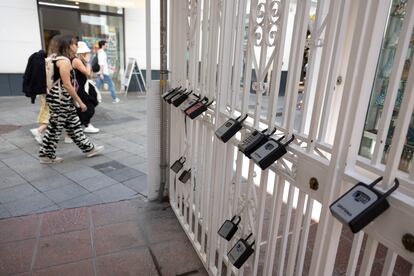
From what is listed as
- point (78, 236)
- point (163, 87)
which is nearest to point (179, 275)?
point (78, 236)

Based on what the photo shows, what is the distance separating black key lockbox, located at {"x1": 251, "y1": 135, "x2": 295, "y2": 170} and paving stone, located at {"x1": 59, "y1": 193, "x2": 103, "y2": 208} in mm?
2371

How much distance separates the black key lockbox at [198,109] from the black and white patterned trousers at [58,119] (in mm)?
2384

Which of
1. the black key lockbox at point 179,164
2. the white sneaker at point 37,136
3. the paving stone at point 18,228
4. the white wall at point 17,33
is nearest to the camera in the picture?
the paving stone at point 18,228

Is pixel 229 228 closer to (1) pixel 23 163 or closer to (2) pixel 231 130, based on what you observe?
(2) pixel 231 130

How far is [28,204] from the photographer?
306 cm

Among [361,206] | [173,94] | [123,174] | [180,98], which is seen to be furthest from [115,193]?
[361,206]

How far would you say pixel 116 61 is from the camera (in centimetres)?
972

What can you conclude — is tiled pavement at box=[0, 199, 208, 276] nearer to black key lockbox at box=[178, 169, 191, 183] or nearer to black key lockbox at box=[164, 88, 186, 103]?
black key lockbox at box=[178, 169, 191, 183]

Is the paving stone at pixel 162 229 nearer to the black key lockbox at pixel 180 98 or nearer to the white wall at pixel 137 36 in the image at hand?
the black key lockbox at pixel 180 98

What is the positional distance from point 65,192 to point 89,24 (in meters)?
7.32

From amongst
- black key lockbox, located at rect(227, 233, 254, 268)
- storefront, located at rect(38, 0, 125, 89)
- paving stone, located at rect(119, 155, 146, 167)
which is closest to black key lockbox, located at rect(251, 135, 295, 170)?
black key lockbox, located at rect(227, 233, 254, 268)

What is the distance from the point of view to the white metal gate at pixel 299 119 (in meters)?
0.92

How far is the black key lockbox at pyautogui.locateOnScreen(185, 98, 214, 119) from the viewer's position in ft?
6.64

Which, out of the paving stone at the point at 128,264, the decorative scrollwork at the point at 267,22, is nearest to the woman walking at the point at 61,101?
the paving stone at the point at 128,264
